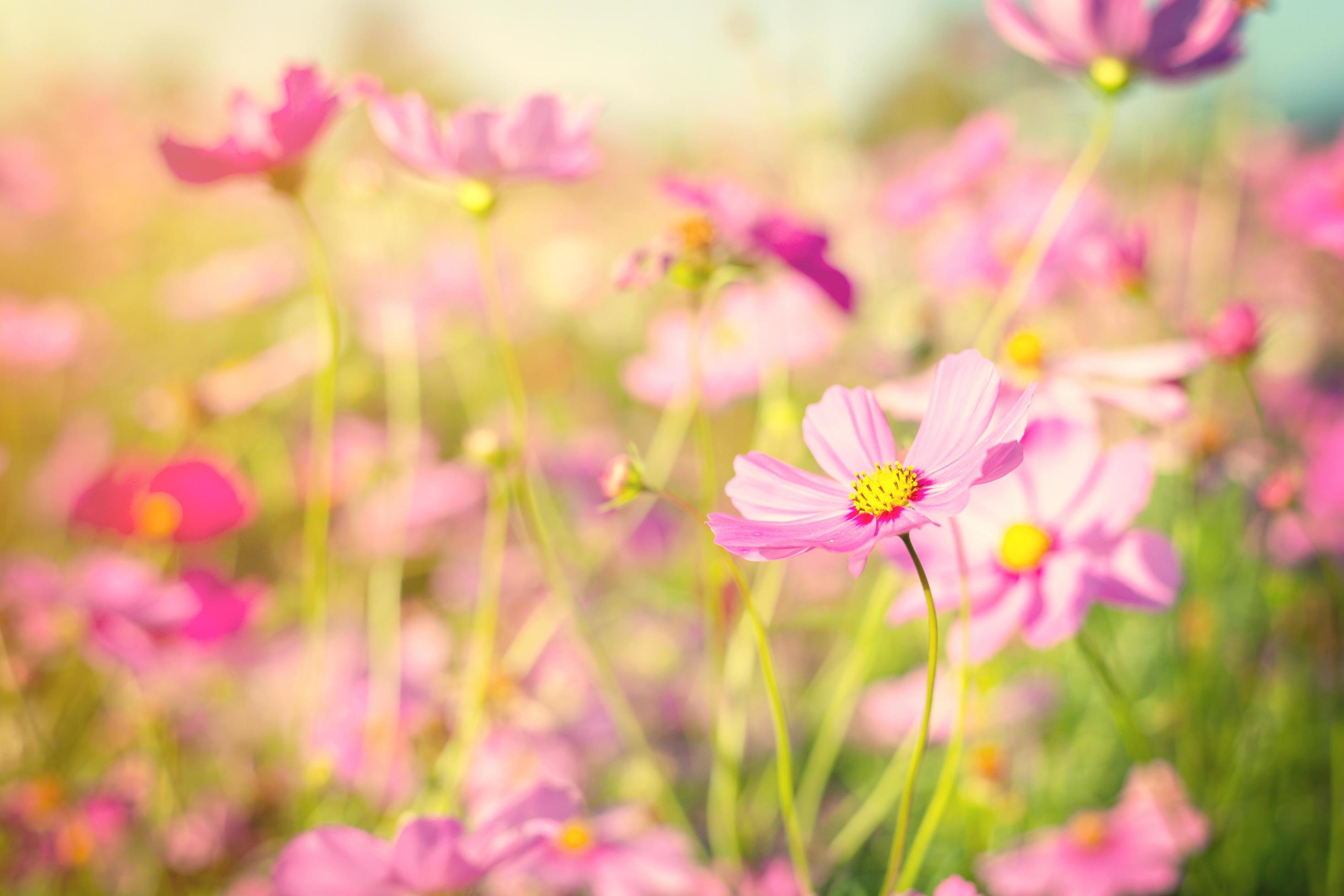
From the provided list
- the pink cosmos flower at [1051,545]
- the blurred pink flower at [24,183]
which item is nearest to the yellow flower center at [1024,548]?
the pink cosmos flower at [1051,545]

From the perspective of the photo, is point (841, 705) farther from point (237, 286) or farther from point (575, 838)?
point (237, 286)

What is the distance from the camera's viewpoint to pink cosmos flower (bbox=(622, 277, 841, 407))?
0.76 metres

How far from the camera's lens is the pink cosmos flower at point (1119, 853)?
1.61 ft

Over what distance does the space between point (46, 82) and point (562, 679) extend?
5.89 feet

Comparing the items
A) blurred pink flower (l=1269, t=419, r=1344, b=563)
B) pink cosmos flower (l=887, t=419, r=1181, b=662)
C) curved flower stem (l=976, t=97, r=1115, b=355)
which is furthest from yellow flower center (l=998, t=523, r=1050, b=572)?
blurred pink flower (l=1269, t=419, r=1344, b=563)

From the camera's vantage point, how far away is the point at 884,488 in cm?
31

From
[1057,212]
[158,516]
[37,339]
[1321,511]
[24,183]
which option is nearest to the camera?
[1057,212]

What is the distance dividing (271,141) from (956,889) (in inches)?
17.3

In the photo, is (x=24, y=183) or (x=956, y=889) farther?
(x=24, y=183)

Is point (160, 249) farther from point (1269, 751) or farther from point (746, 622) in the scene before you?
point (1269, 751)

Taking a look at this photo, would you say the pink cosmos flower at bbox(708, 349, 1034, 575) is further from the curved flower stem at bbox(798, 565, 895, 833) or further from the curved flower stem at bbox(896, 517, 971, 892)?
the curved flower stem at bbox(798, 565, 895, 833)

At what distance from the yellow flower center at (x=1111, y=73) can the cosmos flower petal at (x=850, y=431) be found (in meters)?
0.27

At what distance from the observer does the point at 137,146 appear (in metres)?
1.78

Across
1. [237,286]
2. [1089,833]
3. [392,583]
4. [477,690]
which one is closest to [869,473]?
[477,690]
